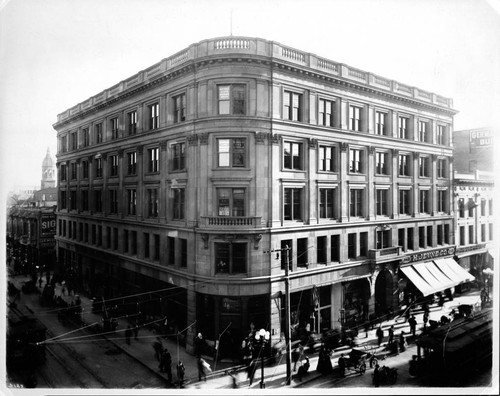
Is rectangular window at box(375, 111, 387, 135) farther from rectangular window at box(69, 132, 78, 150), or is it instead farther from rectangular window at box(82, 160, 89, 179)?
rectangular window at box(69, 132, 78, 150)

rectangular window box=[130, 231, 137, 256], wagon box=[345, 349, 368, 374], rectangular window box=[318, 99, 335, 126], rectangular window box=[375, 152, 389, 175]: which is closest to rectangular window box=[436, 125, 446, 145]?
rectangular window box=[375, 152, 389, 175]

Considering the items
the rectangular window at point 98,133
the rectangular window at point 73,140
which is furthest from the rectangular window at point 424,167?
the rectangular window at point 73,140

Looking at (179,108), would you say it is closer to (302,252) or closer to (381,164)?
(302,252)

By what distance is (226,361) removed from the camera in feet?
47.7

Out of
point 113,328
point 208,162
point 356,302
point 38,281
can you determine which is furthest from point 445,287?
point 38,281

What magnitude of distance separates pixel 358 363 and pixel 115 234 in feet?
41.6

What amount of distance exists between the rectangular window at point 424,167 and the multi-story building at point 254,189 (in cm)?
5

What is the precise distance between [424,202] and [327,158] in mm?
6078

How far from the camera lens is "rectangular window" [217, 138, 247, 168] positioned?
602 inches

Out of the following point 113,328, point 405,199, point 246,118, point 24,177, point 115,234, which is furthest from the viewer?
point 405,199

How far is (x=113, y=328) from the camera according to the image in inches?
→ 637

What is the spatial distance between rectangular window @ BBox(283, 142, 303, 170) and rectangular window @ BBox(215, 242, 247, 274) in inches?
170

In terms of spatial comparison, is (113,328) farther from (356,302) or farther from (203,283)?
(356,302)

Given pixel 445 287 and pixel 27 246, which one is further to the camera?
pixel 445 287
